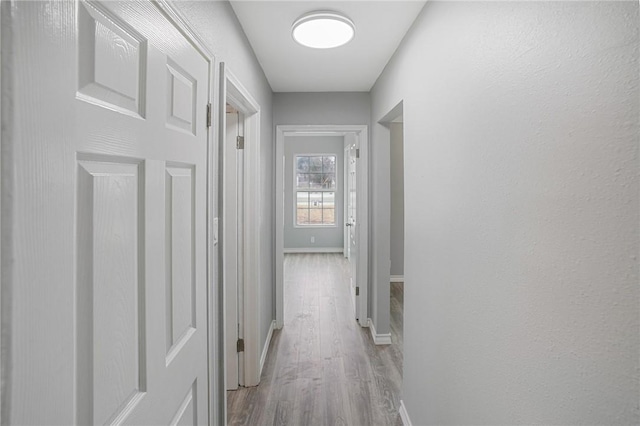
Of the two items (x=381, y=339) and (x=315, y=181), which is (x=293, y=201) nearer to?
(x=315, y=181)

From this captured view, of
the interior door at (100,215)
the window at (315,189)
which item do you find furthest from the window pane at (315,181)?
the interior door at (100,215)

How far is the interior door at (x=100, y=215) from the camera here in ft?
1.77

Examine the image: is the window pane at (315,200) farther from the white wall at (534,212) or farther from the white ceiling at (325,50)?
the white wall at (534,212)

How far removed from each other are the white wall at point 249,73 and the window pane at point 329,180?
13.7ft

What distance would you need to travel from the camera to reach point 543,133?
86 centimetres

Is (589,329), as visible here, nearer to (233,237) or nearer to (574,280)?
(574,280)

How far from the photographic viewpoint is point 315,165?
7496 millimetres

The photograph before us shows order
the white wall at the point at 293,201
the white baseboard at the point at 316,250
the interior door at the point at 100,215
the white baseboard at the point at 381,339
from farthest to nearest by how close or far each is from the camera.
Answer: the white baseboard at the point at 316,250
the white wall at the point at 293,201
the white baseboard at the point at 381,339
the interior door at the point at 100,215

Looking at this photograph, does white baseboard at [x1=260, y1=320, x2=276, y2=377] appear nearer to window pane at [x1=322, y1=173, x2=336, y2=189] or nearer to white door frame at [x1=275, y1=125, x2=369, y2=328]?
white door frame at [x1=275, y1=125, x2=369, y2=328]

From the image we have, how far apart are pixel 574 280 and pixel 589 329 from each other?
103 mm

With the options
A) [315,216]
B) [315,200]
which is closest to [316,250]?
[315,216]

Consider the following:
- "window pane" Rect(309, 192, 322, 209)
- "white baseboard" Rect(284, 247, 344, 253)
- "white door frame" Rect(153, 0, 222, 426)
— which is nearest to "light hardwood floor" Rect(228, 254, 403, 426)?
"white door frame" Rect(153, 0, 222, 426)

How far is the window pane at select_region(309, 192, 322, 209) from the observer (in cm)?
755

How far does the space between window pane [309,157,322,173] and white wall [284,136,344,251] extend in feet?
0.57
